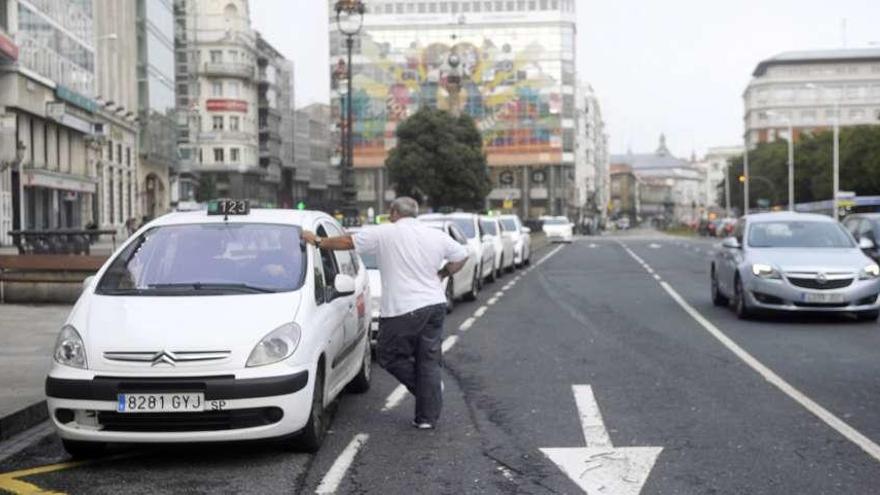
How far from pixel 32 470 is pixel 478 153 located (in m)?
64.3

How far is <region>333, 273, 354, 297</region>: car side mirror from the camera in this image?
7387 mm

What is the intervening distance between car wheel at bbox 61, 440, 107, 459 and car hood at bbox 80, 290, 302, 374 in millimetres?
626

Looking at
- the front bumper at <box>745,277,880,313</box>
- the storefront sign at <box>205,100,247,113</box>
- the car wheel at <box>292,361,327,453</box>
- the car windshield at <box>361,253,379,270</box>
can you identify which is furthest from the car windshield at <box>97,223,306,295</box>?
the storefront sign at <box>205,100,247,113</box>

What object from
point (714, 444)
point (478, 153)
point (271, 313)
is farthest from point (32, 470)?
point (478, 153)

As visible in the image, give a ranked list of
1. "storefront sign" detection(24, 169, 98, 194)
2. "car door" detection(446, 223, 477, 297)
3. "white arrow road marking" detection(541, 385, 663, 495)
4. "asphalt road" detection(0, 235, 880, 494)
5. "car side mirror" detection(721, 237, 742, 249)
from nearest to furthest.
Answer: "white arrow road marking" detection(541, 385, 663, 495) < "asphalt road" detection(0, 235, 880, 494) < "car side mirror" detection(721, 237, 742, 249) < "car door" detection(446, 223, 477, 297) < "storefront sign" detection(24, 169, 98, 194)

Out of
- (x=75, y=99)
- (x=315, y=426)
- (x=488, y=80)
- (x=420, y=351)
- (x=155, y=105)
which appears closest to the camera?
(x=315, y=426)

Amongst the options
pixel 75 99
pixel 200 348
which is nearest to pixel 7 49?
pixel 75 99

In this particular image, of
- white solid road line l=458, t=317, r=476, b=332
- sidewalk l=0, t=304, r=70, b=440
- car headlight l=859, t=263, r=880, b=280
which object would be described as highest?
car headlight l=859, t=263, r=880, b=280

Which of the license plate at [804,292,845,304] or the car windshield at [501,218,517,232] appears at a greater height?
the car windshield at [501,218,517,232]

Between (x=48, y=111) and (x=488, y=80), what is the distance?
63850 millimetres

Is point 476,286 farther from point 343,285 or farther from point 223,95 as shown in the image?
point 223,95

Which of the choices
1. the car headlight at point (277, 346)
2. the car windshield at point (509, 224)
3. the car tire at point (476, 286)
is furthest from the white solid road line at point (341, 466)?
the car windshield at point (509, 224)

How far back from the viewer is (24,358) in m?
11.3

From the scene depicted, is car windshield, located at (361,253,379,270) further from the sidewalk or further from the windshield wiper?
the windshield wiper
